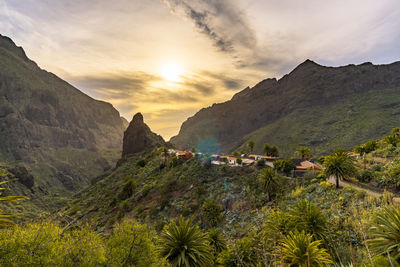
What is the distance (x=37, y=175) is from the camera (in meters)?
186

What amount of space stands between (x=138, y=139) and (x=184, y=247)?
473 ft

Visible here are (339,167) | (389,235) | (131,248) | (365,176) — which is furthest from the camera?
(365,176)

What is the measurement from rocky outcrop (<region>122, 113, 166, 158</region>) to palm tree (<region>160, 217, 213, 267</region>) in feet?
417

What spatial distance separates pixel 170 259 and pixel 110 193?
250 feet

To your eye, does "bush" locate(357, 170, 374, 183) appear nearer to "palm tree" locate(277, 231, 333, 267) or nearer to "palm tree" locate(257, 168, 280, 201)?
"palm tree" locate(257, 168, 280, 201)

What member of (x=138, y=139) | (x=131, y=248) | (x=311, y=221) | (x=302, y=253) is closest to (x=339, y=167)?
(x=311, y=221)

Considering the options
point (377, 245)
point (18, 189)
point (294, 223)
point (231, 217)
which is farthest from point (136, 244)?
point (18, 189)

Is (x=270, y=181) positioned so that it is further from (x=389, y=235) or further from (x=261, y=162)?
(x=389, y=235)

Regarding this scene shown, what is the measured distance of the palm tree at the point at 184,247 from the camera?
60.8 feet

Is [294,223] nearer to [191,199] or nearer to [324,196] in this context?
[324,196]

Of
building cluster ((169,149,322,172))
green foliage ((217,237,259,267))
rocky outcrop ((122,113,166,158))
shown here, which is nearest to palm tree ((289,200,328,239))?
green foliage ((217,237,259,267))

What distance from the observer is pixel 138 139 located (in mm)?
154500

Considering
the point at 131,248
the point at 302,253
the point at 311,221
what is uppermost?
the point at 311,221

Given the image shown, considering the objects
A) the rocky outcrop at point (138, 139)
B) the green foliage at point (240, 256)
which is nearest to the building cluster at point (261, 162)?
the green foliage at point (240, 256)
